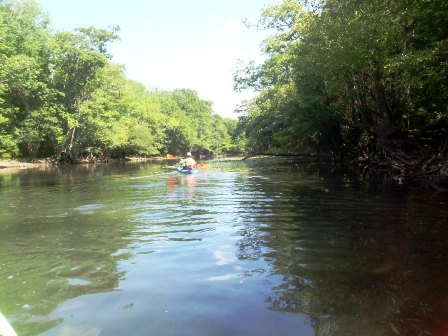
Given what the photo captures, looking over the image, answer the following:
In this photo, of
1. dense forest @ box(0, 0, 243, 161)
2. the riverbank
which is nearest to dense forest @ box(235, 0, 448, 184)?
dense forest @ box(0, 0, 243, 161)

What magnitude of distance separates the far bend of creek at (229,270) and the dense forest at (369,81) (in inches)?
192

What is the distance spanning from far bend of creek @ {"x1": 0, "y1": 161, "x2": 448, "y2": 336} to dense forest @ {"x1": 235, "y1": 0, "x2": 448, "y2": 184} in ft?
16.0

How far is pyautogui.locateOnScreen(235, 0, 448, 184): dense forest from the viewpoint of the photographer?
12.1 metres

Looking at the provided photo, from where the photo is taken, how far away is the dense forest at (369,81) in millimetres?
12141

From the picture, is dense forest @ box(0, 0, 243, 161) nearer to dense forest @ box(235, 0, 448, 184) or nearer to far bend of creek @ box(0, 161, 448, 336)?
dense forest @ box(235, 0, 448, 184)

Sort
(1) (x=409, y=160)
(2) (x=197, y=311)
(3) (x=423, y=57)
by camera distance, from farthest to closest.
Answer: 1. (1) (x=409, y=160)
2. (3) (x=423, y=57)
3. (2) (x=197, y=311)

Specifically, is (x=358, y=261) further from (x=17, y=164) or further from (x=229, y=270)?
(x=17, y=164)

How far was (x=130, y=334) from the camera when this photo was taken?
3.63 metres

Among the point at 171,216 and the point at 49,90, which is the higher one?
the point at 49,90

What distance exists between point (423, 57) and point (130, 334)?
35.2 feet

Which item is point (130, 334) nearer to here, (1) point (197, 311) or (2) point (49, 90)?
(1) point (197, 311)

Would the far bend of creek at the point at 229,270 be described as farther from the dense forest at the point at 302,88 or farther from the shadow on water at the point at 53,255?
the dense forest at the point at 302,88

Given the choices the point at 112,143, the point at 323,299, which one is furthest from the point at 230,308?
the point at 112,143

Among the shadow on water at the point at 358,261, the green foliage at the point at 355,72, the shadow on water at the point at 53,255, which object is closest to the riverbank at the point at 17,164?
the green foliage at the point at 355,72
